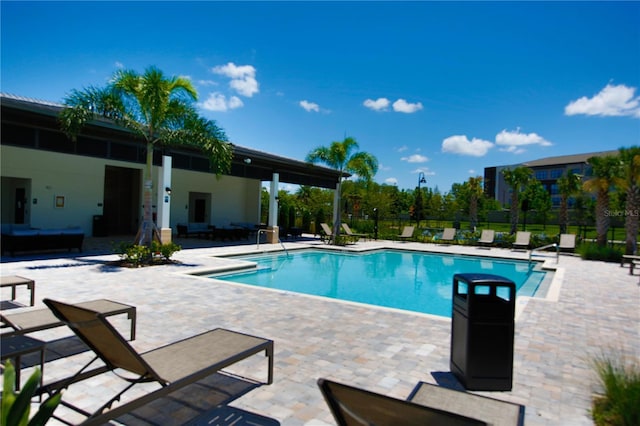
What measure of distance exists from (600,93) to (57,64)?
71.6 ft

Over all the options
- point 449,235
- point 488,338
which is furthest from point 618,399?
point 449,235

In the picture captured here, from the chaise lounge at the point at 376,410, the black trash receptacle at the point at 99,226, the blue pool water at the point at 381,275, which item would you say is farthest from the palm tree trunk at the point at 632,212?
the black trash receptacle at the point at 99,226

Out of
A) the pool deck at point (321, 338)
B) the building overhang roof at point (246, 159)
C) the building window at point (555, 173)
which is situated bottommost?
the pool deck at point (321, 338)

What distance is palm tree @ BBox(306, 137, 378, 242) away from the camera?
2114cm

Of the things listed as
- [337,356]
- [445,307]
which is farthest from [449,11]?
[337,356]

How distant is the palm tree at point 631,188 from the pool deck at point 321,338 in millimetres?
9440

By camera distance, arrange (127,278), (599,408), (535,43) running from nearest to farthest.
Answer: (599,408) → (127,278) → (535,43)

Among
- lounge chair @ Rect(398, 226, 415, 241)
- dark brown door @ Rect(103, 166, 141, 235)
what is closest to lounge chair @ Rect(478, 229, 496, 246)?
lounge chair @ Rect(398, 226, 415, 241)

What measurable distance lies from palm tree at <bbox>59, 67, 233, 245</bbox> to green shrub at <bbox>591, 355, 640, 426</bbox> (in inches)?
415

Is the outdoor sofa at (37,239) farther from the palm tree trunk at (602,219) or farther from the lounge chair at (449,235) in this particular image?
the palm tree trunk at (602,219)

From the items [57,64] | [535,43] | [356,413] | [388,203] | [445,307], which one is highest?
[535,43]

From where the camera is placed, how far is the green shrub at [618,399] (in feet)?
9.52

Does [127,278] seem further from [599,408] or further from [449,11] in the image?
[449,11]

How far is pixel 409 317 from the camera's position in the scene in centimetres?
639
